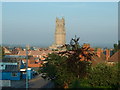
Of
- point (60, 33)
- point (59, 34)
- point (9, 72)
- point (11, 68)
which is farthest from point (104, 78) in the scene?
point (60, 33)

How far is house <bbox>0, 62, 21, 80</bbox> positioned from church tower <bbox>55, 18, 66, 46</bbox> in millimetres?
92273

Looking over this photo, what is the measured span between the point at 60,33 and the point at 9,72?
98.0 metres

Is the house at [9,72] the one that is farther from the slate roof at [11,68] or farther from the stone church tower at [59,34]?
the stone church tower at [59,34]

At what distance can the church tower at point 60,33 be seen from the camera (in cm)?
12920

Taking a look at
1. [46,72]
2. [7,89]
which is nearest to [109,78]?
[46,72]

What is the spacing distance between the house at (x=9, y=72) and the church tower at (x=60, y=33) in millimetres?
92273

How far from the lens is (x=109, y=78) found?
1748cm

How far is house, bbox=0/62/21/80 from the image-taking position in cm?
3281

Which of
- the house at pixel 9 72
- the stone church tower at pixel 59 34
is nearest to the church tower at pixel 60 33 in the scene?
the stone church tower at pixel 59 34

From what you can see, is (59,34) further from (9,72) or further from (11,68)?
(9,72)

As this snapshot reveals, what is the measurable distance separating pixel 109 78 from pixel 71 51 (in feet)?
11.3

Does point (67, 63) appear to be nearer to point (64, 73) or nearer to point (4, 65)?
point (64, 73)

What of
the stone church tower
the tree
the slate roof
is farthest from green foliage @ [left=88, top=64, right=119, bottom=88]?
the stone church tower

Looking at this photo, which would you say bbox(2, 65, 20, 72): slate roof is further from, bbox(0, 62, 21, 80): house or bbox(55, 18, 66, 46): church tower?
bbox(55, 18, 66, 46): church tower
